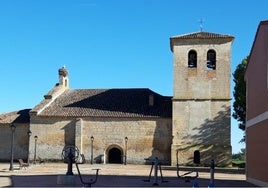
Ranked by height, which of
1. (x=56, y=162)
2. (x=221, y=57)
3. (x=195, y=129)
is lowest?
(x=56, y=162)

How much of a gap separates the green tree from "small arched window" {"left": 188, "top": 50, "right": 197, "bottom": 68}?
4.61 m

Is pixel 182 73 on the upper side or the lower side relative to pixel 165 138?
upper

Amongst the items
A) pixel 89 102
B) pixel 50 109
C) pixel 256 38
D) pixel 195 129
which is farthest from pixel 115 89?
pixel 256 38

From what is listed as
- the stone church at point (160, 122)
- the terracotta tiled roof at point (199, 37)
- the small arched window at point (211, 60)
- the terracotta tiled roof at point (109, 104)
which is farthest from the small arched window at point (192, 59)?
the terracotta tiled roof at point (109, 104)

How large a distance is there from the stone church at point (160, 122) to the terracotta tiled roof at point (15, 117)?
1.26 ft

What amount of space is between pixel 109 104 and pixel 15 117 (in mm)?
9739

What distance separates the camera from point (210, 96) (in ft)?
135

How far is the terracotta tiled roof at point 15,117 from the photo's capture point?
4525 cm

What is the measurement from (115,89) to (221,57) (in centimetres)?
1142

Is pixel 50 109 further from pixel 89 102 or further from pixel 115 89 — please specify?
pixel 115 89

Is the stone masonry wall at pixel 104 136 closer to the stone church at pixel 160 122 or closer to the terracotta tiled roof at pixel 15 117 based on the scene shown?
the stone church at pixel 160 122

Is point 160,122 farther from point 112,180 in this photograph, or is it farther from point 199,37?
point 112,180

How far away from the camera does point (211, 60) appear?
42250 mm

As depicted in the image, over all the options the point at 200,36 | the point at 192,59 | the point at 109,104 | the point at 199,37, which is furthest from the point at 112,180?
the point at 200,36
